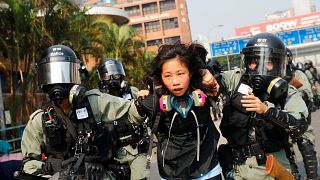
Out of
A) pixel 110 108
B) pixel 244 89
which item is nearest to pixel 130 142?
pixel 110 108

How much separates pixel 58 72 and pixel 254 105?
1.38m

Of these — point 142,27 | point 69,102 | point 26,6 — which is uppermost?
point 142,27

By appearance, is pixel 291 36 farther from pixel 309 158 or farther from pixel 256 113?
pixel 256 113

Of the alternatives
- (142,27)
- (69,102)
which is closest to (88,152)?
(69,102)

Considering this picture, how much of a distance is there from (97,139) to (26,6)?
820 centimetres

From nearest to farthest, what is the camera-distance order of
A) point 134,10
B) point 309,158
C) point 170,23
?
point 309,158 → point 170,23 → point 134,10

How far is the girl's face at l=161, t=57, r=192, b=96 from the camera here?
2613mm

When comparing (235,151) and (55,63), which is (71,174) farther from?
(235,151)

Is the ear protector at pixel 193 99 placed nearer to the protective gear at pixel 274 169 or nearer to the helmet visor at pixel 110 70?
the protective gear at pixel 274 169

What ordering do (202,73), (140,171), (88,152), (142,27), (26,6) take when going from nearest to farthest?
(202,73), (88,152), (140,171), (26,6), (142,27)

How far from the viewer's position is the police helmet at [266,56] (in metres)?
2.98

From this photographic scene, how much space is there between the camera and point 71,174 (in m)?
2.79

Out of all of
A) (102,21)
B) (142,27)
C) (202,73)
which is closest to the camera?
(202,73)

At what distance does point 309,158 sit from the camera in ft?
14.4
